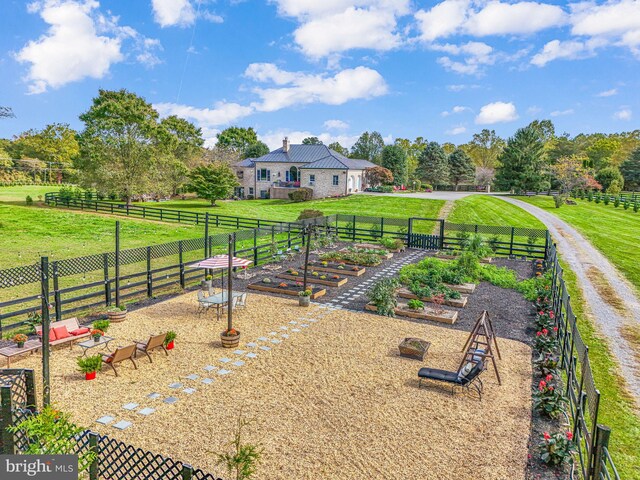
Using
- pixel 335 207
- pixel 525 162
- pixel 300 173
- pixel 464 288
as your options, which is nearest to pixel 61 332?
pixel 464 288

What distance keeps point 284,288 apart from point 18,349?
8483mm

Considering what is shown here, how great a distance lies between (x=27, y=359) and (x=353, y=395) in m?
7.51

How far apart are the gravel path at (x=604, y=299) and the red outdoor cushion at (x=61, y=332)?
12.8m

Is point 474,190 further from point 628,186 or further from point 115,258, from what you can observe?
point 115,258

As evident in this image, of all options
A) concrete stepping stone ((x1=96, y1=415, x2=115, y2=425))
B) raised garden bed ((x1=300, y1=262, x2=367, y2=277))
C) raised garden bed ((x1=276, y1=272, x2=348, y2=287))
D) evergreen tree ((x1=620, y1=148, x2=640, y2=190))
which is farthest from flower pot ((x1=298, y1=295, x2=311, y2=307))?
evergreen tree ((x1=620, y1=148, x2=640, y2=190))

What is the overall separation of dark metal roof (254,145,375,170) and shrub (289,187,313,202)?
132 inches

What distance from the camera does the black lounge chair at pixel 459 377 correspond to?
881cm

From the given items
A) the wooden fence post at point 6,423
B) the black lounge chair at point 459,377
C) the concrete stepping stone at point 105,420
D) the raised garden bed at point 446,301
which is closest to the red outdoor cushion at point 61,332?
the concrete stepping stone at point 105,420

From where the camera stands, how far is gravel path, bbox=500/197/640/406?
1105 centimetres

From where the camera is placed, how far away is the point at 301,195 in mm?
54156

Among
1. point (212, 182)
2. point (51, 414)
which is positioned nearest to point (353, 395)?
point (51, 414)

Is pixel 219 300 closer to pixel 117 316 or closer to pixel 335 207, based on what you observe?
pixel 117 316

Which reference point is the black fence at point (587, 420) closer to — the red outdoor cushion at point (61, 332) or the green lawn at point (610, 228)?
the red outdoor cushion at point (61, 332)

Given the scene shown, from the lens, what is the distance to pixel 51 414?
18.2ft
